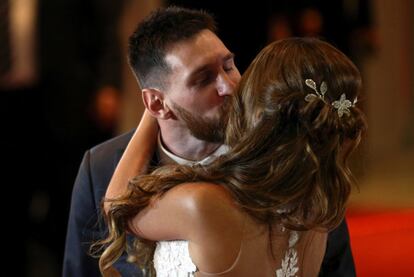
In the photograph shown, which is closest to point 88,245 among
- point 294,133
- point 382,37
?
point 294,133

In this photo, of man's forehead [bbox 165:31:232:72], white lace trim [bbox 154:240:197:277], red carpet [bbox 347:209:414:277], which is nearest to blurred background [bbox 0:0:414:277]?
red carpet [bbox 347:209:414:277]

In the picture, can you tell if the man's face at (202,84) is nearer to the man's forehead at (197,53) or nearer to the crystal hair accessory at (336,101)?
the man's forehead at (197,53)

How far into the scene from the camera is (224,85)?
200 cm

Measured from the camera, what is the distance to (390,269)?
264 centimetres

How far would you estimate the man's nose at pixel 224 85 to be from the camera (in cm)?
199

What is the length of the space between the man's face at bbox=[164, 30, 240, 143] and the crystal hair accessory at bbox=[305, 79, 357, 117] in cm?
33

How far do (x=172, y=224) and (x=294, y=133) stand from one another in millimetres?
282

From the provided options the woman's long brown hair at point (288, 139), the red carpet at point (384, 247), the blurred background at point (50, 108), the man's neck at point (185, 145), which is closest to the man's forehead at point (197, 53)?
the man's neck at point (185, 145)

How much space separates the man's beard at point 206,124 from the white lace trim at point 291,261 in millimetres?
318

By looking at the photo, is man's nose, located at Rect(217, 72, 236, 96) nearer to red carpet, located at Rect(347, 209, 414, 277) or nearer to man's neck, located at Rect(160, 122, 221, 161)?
man's neck, located at Rect(160, 122, 221, 161)

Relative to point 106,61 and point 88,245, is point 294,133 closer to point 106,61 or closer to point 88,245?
point 88,245

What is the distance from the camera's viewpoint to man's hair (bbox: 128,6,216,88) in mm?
2109

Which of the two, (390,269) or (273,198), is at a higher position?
(273,198)

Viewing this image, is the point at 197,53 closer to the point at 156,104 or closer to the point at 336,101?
the point at 156,104
